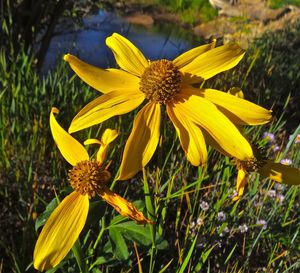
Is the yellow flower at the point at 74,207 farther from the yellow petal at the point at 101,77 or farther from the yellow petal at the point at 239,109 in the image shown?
the yellow petal at the point at 239,109

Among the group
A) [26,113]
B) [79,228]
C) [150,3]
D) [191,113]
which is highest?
[191,113]

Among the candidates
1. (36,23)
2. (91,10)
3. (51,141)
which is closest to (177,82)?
(51,141)

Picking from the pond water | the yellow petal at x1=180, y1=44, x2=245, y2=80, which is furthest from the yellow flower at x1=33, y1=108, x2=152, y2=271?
the pond water

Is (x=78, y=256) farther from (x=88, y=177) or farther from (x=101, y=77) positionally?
(x=101, y=77)

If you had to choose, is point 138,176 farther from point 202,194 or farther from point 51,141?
point 51,141

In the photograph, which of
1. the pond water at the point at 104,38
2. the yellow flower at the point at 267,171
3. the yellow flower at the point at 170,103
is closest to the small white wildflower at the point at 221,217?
the yellow flower at the point at 267,171

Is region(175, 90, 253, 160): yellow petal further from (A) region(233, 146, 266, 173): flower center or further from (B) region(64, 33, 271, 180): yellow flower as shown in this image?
(A) region(233, 146, 266, 173): flower center

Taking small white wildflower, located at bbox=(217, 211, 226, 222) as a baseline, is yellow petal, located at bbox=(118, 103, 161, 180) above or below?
above
